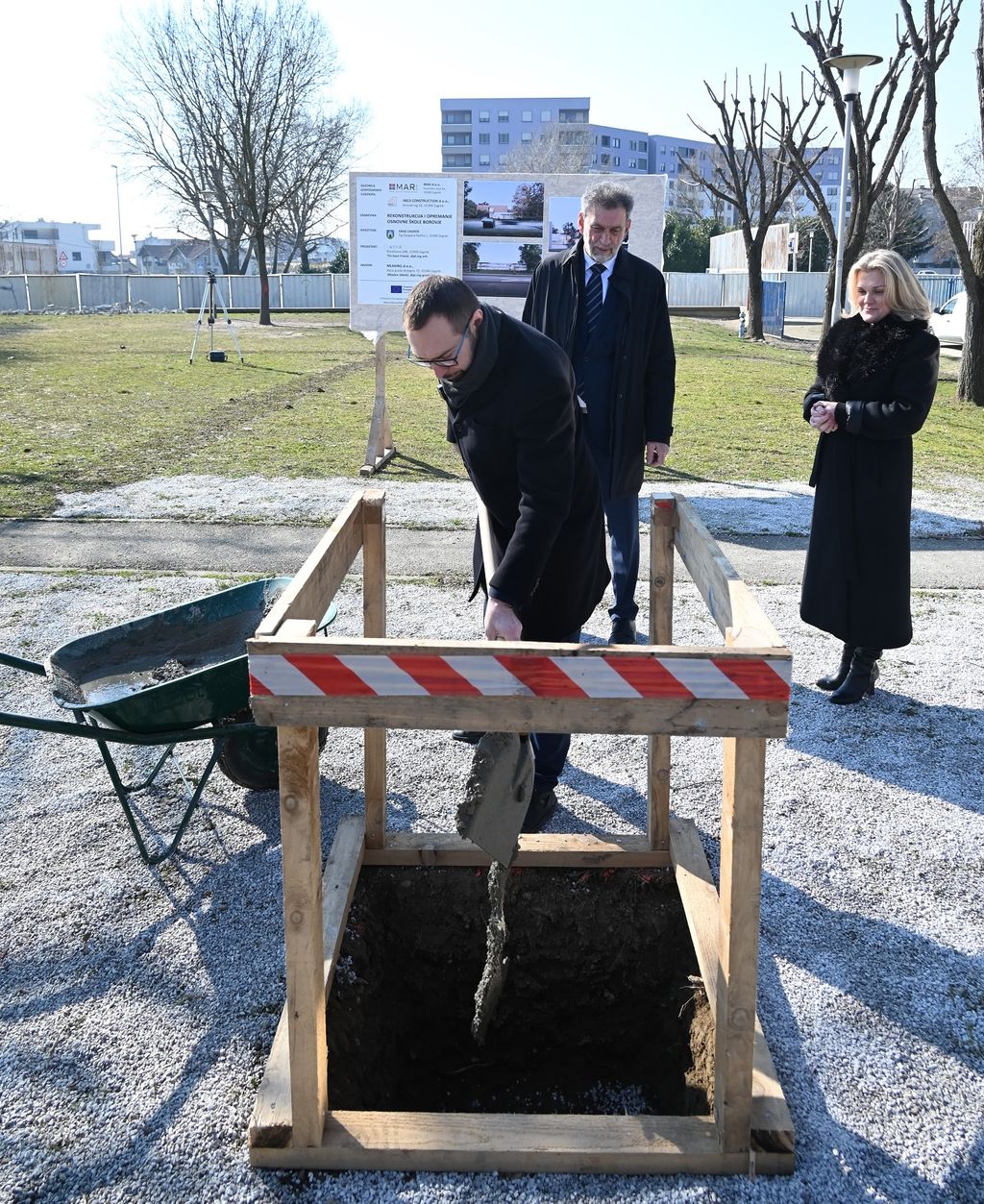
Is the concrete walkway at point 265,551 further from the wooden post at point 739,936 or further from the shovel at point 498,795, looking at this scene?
the wooden post at point 739,936

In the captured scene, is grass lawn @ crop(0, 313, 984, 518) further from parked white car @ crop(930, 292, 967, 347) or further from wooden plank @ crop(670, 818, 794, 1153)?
wooden plank @ crop(670, 818, 794, 1153)

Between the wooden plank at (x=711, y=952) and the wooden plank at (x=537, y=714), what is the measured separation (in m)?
0.77

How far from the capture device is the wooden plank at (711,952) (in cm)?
243

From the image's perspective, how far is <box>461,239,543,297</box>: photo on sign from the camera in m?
9.91

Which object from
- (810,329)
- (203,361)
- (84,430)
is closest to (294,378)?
(203,361)

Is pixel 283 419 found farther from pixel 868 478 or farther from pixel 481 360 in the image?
pixel 481 360

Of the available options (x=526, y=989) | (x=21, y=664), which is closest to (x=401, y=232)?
(x=21, y=664)

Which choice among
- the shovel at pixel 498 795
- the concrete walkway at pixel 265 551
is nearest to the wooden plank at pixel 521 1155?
the shovel at pixel 498 795

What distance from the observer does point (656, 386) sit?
526 cm

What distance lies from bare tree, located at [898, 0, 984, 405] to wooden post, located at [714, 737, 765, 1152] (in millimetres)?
14253

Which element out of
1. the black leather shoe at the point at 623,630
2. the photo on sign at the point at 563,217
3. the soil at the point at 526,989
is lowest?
the soil at the point at 526,989

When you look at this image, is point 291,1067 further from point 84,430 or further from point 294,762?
point 84,430

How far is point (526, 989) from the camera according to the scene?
340 cm

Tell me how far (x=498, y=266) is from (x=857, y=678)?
6.31 metres
